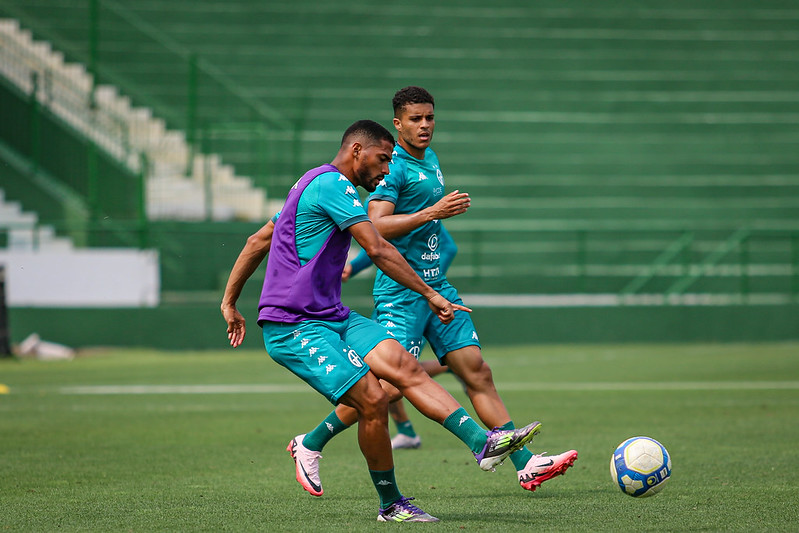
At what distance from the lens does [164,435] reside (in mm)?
9680

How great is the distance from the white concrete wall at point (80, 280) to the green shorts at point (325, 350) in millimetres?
13301

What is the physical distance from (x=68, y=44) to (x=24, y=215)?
6.05m

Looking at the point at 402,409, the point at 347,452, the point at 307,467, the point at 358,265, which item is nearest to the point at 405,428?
the point at 402,409

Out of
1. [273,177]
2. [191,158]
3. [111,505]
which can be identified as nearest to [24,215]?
[191,158]

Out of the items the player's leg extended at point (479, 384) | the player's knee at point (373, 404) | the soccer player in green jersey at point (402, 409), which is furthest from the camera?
the soccer player in green jersey at point (402, 409)

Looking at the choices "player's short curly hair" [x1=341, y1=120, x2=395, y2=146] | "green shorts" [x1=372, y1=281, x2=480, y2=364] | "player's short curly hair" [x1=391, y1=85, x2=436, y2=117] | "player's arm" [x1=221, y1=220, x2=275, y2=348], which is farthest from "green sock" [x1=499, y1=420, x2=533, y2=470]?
"player's short curly hair" [x1=391, y1=85, x2=436, y2=117]

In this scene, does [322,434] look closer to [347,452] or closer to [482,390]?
[482,390]

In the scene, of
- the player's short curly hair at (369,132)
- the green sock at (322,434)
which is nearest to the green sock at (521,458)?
the green sock at (322,434)

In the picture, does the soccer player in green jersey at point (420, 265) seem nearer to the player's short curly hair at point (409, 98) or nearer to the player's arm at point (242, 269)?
the player's short curly hair at point (409, 98)

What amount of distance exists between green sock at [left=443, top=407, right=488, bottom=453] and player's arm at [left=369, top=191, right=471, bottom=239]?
1114mm

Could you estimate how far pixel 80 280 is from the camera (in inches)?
746

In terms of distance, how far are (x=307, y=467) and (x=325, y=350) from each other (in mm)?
1023

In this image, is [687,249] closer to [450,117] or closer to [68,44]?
[450,117]

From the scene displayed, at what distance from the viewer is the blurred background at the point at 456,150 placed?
19375 millimetres
